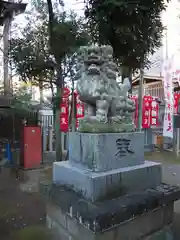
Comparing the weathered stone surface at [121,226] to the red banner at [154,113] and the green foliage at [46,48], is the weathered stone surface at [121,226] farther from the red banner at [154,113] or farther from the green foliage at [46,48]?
the red banner at [154,113]

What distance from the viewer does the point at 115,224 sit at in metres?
2.27

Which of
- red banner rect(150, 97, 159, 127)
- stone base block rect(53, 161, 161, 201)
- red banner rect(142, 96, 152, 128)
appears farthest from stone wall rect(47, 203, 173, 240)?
red banner rect(150, 97, 159, 127)

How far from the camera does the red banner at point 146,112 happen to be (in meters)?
9.48

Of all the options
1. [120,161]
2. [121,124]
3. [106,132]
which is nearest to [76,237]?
[120,161]

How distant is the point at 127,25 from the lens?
16.5 feet

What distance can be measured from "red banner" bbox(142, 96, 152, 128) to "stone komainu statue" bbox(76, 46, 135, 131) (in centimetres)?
668

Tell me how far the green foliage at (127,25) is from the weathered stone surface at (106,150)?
10.1 ft

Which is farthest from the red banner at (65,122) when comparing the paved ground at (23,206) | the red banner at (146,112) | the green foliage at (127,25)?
the red banner at (146,112)

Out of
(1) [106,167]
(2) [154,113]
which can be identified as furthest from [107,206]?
(2) [154,113]

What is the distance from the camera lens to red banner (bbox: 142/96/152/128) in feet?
31.1

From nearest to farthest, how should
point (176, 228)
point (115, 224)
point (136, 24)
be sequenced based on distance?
point (115, 224) < point (176, 228) < point (136, 24)

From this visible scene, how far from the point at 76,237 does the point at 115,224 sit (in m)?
0.58

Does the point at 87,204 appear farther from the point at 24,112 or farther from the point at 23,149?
the point at 24,112

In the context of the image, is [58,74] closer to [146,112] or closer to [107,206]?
[107,206]
